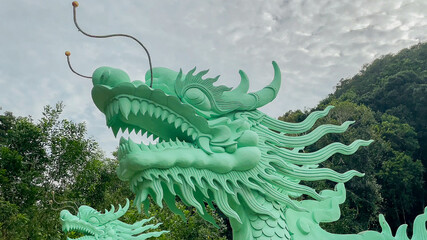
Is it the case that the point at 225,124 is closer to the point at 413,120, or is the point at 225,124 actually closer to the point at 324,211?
the point at 324,211

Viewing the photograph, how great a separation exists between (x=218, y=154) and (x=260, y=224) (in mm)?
516

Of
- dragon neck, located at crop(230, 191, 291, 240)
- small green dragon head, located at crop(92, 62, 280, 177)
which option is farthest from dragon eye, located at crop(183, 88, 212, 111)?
dragon neck, located at crop(230, 191, 291, 240)

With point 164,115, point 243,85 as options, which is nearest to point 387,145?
point 243,85

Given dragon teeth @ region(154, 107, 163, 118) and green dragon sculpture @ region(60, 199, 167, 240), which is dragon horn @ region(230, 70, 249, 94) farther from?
green dragon sculpture @ region(60, 199, 167, 240)

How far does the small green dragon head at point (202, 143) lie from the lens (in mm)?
2100

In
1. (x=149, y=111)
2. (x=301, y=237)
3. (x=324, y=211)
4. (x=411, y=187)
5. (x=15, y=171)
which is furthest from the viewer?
(x=411, y=187)

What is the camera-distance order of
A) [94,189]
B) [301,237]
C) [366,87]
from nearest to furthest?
[301,237], [94,189], [366,87]

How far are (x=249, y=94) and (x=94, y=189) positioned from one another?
5605 millimetres

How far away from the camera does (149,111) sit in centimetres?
218

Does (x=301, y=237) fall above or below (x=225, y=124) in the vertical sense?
below

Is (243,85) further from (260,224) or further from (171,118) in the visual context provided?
(260,224)

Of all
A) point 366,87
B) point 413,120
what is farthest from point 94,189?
point 366,87

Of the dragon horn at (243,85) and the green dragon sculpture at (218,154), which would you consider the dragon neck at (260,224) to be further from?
the dragon horn at (243,85)

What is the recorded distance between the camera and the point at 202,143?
7.54ft
